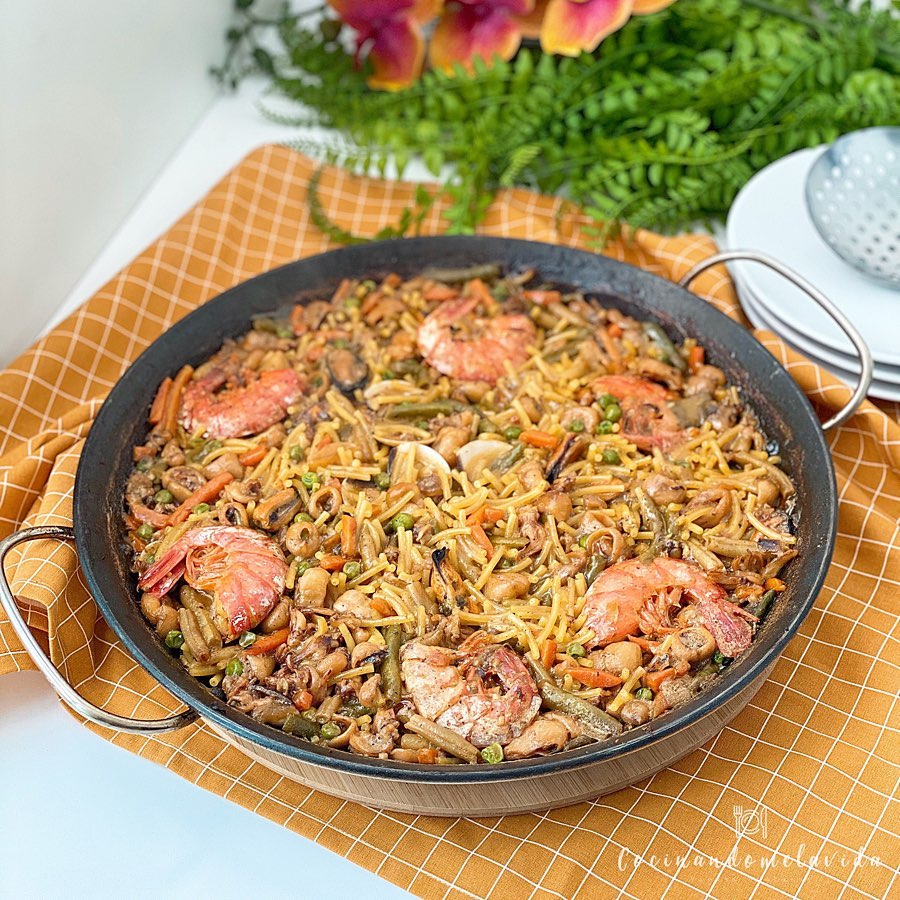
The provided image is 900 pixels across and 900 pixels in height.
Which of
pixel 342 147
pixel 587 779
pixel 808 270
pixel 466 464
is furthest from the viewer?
pixel 342 147

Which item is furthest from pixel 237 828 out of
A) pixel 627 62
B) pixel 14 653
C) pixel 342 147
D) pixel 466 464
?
pixel 627 62

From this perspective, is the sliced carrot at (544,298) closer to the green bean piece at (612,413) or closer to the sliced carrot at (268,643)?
the green bean piece at (612,413)

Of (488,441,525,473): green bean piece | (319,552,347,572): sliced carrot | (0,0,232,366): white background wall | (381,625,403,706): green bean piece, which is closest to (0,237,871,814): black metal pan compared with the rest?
(381,625,403,706): green bean piece

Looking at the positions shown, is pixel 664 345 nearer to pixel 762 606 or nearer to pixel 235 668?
pixel 762 606

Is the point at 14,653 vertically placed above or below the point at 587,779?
above

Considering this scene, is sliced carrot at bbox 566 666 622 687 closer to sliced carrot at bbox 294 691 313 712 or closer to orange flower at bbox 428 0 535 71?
sliced carrot at bbox 294 691 313 712

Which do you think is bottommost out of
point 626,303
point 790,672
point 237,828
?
point 790,672

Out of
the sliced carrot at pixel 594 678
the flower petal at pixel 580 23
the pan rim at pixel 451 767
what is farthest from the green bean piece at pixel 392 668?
the flower petal at pixel 580 23

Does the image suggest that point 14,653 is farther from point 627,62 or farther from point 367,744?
point 627,62
